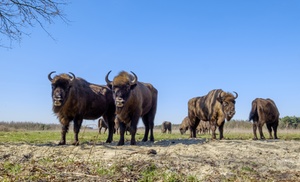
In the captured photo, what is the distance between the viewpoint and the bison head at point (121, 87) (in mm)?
11648

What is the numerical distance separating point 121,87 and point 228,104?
694 cm

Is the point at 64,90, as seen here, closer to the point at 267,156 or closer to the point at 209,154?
the point at 209,154

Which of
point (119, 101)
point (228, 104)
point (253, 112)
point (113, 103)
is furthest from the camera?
point (253, 112)

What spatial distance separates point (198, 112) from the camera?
20.3 meters

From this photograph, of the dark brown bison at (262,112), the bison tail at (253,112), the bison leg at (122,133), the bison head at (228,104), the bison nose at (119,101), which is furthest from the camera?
the bison tail at (253,112)

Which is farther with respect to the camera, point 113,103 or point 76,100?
point 113,103

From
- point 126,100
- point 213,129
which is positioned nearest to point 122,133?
point 126,100

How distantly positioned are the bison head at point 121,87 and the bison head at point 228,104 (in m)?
6.14

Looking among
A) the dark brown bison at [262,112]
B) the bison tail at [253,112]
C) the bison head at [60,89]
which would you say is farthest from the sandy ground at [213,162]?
the bison tail at [253,112]

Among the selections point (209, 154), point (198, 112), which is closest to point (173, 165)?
point (209, 154)

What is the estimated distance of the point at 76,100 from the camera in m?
12.6

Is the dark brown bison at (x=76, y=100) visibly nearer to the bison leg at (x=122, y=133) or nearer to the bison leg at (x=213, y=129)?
the bison leg at (x=122, y=133)

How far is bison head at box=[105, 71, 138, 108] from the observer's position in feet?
38.2

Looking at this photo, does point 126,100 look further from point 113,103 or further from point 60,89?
point 113,103
